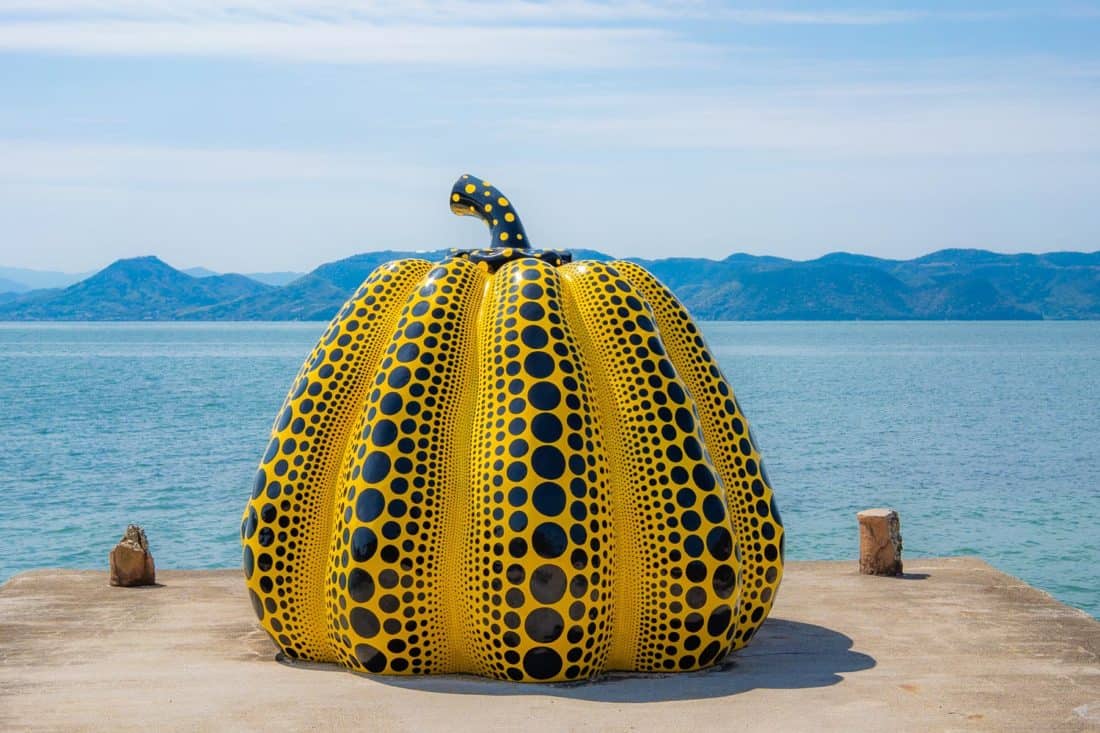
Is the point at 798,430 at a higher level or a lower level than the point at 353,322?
lower

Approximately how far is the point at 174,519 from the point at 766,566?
66.1ft

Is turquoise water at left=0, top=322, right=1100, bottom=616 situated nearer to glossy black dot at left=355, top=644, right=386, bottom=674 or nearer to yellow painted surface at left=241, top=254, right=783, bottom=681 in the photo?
yellow painted surface at left=241, top=254, right=783, bottom=681

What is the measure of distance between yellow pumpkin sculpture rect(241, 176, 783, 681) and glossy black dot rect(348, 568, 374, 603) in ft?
0.05

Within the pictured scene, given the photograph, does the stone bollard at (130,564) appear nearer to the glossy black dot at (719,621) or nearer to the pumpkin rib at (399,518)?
the pumpkin rib at (399,518)

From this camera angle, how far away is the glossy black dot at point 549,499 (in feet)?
30.6


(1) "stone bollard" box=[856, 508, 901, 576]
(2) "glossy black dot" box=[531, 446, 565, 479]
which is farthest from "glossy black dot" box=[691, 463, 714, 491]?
(1) "stone bollard" box=[856, 508, 901, 576]

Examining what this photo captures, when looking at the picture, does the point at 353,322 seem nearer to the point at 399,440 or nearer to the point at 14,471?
the point at 399,440

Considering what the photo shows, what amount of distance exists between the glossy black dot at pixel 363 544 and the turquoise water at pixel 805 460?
13.2 metres

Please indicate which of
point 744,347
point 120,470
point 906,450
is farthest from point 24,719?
point 744,347

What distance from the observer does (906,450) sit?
42781mm

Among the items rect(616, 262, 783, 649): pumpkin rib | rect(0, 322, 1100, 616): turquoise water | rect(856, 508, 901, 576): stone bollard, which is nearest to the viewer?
rect(616, 262, 783, 649): pumpkin rib

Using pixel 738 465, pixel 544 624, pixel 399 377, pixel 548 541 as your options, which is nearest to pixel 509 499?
pixel 548 541

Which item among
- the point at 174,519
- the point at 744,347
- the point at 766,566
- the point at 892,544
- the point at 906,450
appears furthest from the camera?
the point at 744,347

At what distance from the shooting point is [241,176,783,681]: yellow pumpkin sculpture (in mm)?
9414
